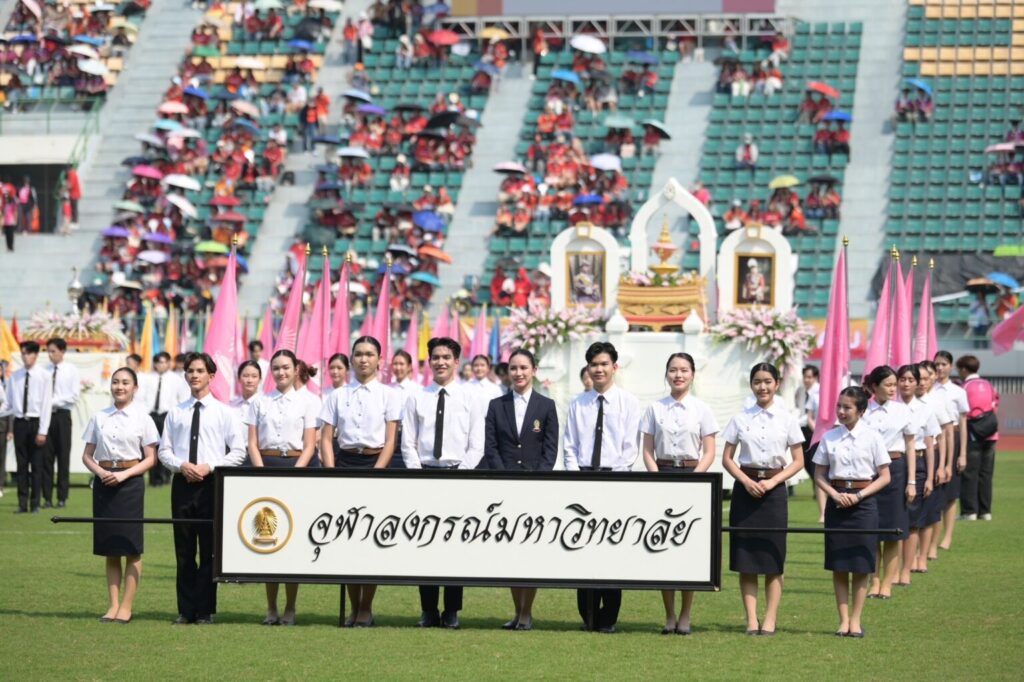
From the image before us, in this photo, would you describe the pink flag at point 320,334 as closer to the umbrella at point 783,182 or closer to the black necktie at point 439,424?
the black necktie at point 439,424

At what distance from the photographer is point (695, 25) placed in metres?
49.8

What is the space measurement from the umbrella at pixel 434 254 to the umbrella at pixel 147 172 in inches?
316

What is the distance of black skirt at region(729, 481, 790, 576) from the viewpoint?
1283 cm

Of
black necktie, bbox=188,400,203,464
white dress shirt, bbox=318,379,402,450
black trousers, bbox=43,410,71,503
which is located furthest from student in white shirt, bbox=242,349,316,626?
black trousers, bbox=43,410,71,503

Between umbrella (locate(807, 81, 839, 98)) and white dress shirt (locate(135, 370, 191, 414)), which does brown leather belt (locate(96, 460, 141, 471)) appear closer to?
white dress shirt (locate(135, 370, 191, 414))

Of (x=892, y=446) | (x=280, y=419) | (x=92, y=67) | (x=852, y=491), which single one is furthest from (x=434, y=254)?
(x=852, y=491)

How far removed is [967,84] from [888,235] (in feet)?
21.0

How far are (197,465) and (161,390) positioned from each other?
13.3m

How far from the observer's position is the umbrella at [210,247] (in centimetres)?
4466

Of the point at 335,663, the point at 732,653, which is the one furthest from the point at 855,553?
the point at 335,663

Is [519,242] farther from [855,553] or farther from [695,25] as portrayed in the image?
[855,553]

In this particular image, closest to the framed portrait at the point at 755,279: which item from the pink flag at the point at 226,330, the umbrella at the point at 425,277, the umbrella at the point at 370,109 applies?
the pink flag at the point at 226,330

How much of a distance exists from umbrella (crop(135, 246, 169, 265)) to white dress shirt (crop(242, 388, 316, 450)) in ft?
99.9

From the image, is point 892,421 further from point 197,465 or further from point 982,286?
point 982,286
